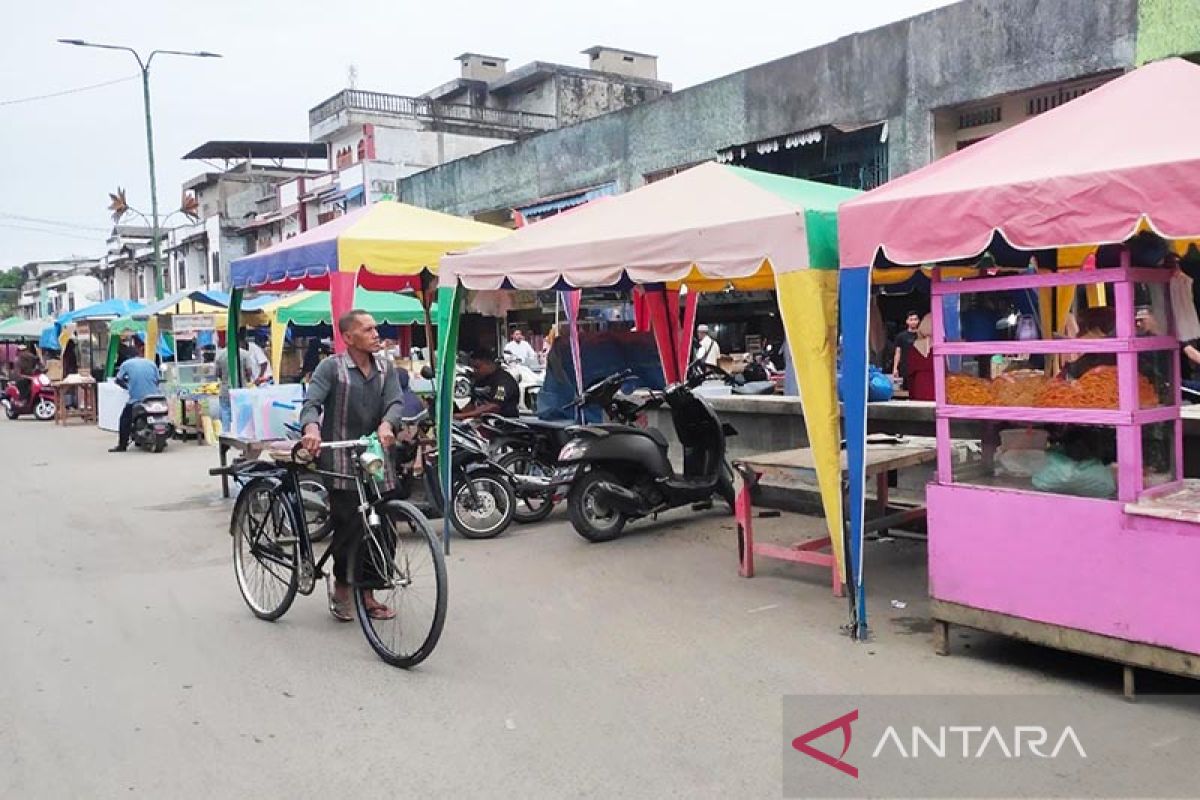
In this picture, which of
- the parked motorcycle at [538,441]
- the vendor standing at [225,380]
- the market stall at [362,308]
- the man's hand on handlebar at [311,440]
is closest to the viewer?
the man's hand on handlebar at [311,440]

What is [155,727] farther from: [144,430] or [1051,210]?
[144,430]

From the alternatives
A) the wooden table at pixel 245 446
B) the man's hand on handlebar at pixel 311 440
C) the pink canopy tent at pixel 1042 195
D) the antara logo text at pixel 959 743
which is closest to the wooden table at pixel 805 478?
the pink canopy tent at pixel 1042 195

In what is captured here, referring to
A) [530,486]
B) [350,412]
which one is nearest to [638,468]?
[530,486]

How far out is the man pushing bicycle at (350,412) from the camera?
534 cm

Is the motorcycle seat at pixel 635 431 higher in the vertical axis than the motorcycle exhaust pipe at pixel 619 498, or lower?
higher

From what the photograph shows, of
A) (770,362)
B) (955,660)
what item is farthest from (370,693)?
(770,362)

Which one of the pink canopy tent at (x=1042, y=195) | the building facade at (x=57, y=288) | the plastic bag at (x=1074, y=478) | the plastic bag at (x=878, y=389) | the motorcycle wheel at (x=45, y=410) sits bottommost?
the motorcycle wheel at (x=45, y=410)

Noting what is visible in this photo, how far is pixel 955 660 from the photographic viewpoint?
15.9ft

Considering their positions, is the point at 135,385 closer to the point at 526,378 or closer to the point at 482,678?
the point at 526,378

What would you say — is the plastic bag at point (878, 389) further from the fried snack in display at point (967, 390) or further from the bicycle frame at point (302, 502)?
the bicycle frame at point (302, 502)

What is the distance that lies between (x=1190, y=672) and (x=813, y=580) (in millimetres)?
2628

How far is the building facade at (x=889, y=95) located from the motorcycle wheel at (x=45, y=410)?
13867 millimetres

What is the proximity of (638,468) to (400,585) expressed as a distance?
309cm

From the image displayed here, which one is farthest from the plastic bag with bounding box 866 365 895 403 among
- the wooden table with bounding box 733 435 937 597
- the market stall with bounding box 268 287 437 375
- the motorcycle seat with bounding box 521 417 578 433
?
the market stall with bounding box 268 287 437 375
